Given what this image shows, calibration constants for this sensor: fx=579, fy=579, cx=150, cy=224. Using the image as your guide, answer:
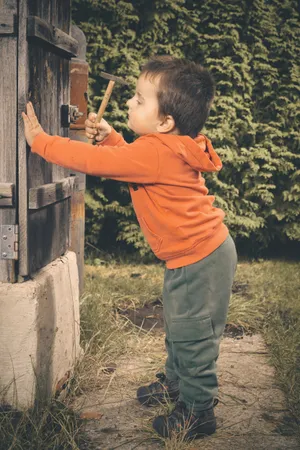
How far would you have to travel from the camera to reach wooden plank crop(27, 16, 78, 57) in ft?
7.84

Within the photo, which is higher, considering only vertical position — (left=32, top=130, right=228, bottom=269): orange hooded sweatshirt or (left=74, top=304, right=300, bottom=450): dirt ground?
(left=32, top=130, right=228, bottom=269): orange hooded sweatshirt

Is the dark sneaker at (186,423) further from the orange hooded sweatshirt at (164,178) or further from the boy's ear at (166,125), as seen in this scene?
the boy's ear at (166,125)


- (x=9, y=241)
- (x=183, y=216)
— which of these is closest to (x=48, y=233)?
(x=9, y=241)

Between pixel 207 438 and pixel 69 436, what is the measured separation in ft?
2.06

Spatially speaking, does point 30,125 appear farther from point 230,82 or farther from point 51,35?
point 230,82

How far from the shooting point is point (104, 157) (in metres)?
2.39

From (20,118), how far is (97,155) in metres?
0.38

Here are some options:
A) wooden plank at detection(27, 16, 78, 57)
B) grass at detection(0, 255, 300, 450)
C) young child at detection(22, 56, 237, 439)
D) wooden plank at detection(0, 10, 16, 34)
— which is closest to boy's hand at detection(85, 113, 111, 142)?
young child at detection(22, 56, 237, 439)

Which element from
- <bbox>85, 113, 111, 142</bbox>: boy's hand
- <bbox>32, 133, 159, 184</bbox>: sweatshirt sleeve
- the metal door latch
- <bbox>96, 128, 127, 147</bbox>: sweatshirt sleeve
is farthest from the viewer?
the metal door latch

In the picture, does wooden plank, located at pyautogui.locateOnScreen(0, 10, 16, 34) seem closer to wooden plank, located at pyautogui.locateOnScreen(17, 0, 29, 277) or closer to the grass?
wooden plank, located at pyautogui.locateOnScreen(17, 0, 29, 277)

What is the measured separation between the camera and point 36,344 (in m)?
2.61

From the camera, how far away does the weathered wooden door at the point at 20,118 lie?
241 cm

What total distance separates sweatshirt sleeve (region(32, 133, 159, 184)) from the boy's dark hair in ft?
0.58

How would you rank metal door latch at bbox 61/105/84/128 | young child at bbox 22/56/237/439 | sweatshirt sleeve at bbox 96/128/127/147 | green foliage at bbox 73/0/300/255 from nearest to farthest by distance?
young child at bbox 22/56/237/439 < sweatshirt sleeve at bbox 96/128/127/147 < metal door latch at bbox 61/105/84/128 < green foliage at bbox 73/0/300/255
